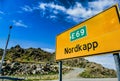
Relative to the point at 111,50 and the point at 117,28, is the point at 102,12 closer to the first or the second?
the point at 117,28

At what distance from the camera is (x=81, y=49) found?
508cm

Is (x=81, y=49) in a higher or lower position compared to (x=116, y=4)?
lower

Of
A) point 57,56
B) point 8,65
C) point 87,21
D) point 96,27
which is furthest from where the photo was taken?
point 8,65

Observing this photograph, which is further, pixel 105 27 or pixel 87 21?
pixel 87 21

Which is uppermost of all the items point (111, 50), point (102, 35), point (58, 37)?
point (58, 37)

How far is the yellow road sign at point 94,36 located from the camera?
412 centimetres

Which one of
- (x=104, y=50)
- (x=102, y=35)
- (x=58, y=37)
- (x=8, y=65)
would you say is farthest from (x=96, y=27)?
(x=8, y=65)

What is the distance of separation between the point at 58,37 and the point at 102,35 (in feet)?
7.83

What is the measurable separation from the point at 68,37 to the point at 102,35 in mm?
1617

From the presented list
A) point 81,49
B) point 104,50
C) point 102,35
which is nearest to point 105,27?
point 102,35

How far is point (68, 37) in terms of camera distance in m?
5.82

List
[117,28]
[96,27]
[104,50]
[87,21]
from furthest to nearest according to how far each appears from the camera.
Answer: [87,21]
[96,27]
[104,50]
[117,28]

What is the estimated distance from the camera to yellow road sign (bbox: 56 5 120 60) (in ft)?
13.5

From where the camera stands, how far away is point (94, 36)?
4668mm
